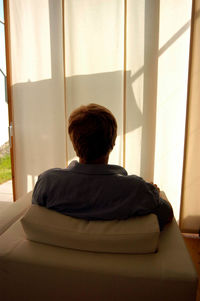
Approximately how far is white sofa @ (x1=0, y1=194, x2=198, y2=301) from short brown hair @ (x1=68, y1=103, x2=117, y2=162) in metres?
0.27

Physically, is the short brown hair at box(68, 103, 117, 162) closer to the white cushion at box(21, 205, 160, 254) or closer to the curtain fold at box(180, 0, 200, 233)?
the white cushion at box(21, 205, 160, 254)

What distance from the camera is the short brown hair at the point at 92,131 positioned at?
0.84m

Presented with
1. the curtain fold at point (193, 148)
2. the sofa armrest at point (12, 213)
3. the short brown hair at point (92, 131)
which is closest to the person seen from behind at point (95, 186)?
the short brown hair at point (92, 131)

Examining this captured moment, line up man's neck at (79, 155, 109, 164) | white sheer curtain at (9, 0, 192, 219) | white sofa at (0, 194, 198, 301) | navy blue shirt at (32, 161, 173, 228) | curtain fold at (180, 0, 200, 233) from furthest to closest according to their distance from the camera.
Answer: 1. white sheer curtain at (9, 0, 192, 219)
2. curtain fold at (180, 0, 200, 233)
3. man's neck at (79, 155, 109, 164)
4. navy blue shirt at (32, 161, 173, 228)
5. white sofa at (0, 194, 198, 301)

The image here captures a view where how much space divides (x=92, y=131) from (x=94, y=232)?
1.21ft

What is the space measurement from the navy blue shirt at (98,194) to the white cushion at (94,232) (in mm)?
31

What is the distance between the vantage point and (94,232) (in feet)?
2.33

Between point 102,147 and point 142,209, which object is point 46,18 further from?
point 142,209

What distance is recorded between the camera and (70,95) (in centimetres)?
213

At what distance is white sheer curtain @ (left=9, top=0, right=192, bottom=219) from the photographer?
1891 mm

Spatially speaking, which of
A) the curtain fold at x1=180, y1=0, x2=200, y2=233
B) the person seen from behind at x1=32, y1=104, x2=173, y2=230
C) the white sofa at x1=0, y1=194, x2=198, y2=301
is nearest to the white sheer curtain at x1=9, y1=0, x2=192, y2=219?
the curtain fold at x1=180, y1=0, x2=200, y2=233

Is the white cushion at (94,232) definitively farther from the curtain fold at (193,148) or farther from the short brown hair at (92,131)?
the curtain fold at (193,148)

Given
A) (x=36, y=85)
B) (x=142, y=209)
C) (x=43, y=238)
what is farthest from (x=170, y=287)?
(x=36, y=85)

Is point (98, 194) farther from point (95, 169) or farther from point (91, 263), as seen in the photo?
point (91, 263)
